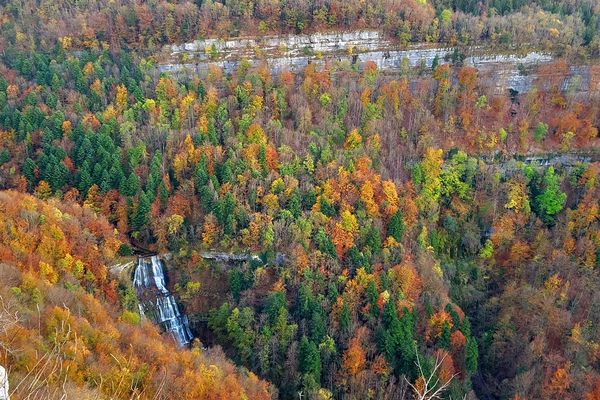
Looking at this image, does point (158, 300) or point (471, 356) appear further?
point (158, 300)

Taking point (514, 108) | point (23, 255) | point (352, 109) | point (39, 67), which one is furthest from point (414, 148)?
point (39, 67)

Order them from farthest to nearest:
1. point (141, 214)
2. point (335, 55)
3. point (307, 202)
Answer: point (335, 55) → point (307, 202) → point (141, 214)

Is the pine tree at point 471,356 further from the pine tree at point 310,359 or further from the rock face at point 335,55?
the rock face at point 335,55

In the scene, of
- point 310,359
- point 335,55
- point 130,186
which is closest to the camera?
point 310,359

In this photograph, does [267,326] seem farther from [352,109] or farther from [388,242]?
[352,109]

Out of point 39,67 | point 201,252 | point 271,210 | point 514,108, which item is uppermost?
point 39,67

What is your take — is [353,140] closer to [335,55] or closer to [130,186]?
[335,55]

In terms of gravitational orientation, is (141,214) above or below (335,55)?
below

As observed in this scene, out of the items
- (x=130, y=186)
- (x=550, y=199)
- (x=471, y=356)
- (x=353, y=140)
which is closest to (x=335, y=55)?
(x=353, y=140)
